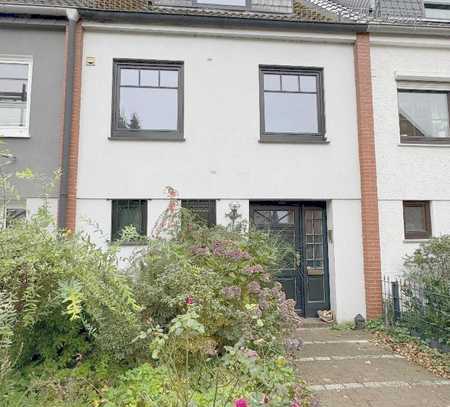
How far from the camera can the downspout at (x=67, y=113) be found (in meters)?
6.80

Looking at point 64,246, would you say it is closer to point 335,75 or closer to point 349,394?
point 349,394

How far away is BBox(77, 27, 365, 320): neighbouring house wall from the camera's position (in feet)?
23.4

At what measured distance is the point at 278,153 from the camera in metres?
7.49

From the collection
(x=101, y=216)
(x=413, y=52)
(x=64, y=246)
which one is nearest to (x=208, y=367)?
(x=64, y=246)

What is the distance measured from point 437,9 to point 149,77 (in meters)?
7.26

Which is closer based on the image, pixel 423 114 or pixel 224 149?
pixel 224 149

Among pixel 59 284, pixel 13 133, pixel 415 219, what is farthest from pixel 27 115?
pixel 415 219

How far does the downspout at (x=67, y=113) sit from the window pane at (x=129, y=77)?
93 centimetres

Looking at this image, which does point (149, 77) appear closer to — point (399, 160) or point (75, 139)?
point (75, 139)

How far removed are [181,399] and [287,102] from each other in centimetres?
652

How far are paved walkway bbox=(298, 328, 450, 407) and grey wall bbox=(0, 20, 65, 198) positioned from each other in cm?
549

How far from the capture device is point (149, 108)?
7.48 metres

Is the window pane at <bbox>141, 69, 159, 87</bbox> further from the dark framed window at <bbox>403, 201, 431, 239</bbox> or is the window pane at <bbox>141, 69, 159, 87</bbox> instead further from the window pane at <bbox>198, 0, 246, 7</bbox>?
the dark framed window at <bbox>403, 201, 431, 239</bbox>

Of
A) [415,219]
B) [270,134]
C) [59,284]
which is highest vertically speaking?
[270,134]
